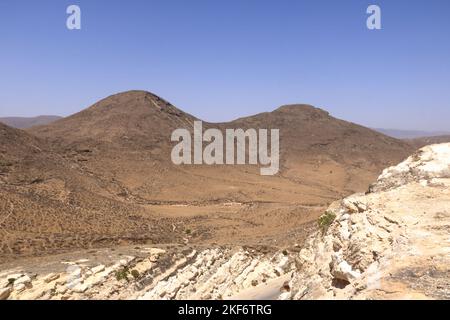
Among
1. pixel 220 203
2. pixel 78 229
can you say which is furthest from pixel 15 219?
pixel 220 203

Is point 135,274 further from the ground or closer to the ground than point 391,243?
closer to the ground

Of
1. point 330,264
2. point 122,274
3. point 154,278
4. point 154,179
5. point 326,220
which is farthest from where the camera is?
point 154,179

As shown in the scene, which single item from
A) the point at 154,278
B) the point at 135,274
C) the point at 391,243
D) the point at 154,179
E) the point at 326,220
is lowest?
the point at 154,278

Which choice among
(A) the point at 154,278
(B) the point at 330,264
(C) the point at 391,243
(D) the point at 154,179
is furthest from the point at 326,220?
(D) the point at 154,179

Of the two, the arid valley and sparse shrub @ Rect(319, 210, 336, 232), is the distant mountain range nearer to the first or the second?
the arid valley

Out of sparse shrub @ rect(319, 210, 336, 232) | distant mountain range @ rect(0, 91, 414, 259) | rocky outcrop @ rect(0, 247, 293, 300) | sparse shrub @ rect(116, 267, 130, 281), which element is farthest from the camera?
distant mountain range @ rect(0, 91, 414, 259)

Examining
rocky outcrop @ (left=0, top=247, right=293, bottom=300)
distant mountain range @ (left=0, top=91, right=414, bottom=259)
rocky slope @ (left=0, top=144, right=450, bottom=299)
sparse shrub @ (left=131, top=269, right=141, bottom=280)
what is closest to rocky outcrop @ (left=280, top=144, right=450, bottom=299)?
rocky slope @ (left=0, top=144, right=450, bottom=299)

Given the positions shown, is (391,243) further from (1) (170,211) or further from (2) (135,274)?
(1) (170,211)

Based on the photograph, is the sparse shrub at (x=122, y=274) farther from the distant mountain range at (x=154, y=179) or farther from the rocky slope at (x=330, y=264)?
the distant mountain range at (x=154, y=179)
